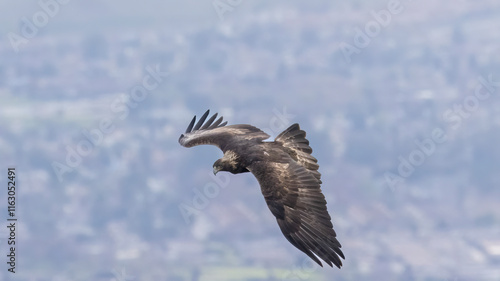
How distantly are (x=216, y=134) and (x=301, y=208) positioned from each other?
20.5 ft

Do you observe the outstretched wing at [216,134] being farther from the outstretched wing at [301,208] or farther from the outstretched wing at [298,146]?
the outstretched wing at [301,208]

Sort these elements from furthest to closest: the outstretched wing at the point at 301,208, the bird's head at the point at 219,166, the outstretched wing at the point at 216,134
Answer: the outstretched wing at the point at 216,134 < the bird's head at the point at 219,166 < the outstretched wing at the point at 301,208

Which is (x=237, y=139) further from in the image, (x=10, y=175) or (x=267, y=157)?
(x=10, y=175)

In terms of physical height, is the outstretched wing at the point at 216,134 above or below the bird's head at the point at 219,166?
above

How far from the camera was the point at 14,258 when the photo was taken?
25672 millimetres

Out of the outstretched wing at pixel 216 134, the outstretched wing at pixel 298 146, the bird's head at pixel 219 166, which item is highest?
the outstretched wing at pixel 216 134

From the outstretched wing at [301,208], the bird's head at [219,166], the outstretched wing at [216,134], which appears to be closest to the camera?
the outstretched wing at [301,208]

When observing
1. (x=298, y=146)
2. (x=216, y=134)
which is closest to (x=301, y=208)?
(x=298, y=146)

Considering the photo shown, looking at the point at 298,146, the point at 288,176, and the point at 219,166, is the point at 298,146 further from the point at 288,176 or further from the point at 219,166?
the point at 288,176

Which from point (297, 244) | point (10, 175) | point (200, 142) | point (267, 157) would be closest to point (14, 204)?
point (10, 175)

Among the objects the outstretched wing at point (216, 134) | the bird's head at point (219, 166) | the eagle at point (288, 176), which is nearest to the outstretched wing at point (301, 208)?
the eagle at point (288, 176)

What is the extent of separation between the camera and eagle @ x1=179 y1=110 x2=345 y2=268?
20375mm

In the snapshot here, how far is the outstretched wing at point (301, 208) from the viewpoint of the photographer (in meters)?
20.2

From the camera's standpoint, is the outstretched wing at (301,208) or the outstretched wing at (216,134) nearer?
the outstretched wing at (301,208)
